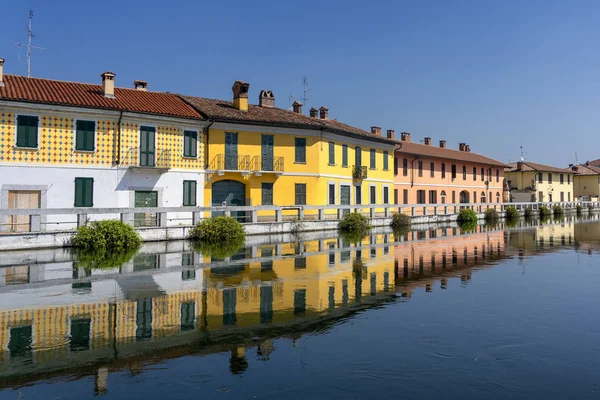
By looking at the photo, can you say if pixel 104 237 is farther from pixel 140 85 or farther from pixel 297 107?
pixel 297 107

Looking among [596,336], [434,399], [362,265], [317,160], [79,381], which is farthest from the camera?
[317,160]

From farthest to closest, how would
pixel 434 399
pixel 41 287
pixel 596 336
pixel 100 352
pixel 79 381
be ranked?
pixel 41 287, pixel 596 336, pixel 100 352, pixel 79 381, pixel 434 399

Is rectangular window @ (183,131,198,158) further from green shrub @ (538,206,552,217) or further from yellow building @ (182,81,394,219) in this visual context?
green shrub @ (538,206,552,217)

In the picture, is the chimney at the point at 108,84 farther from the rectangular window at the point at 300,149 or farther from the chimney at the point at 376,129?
the chimney at the point at 376,129

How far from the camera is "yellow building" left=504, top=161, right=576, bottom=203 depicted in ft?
214

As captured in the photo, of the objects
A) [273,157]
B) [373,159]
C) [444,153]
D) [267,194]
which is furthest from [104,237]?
[444,153]

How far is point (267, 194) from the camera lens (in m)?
30.7

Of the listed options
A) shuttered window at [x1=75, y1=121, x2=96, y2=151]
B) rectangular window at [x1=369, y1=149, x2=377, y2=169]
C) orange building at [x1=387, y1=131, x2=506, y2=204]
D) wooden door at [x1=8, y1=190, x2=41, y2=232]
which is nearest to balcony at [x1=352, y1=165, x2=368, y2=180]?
rectangular window at [x1=369, y1=149, x2=377, y2=169]

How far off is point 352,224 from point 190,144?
1049 centimetres

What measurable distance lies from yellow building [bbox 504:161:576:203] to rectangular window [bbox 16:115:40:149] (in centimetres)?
5774

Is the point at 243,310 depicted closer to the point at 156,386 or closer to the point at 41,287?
the point at 156,386

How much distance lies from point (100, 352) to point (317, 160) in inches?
1058

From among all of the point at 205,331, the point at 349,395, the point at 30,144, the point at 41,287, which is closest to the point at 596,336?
the point at 349,395

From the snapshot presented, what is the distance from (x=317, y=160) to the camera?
106 feet
